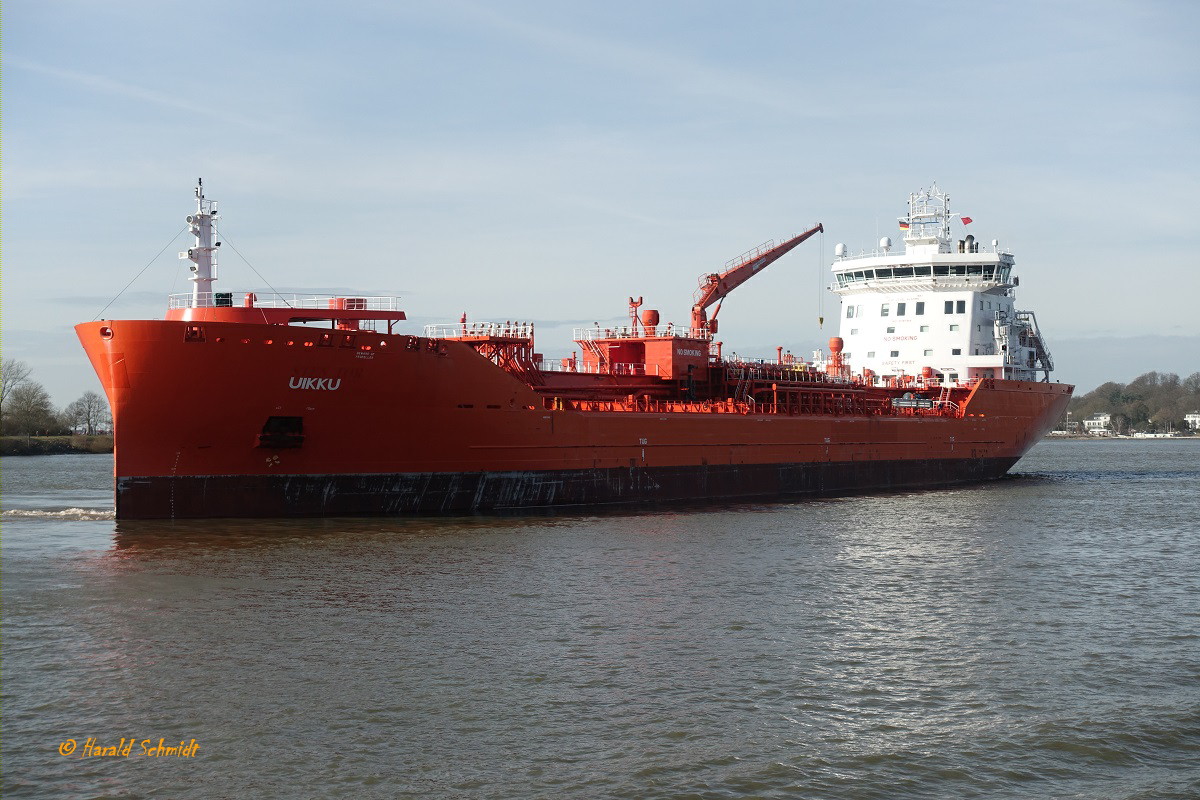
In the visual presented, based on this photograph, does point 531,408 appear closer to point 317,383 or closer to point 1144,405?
point 317,383

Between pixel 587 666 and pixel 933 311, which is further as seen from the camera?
pixel 933 311

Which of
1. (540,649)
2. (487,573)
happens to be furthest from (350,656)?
(487,573)

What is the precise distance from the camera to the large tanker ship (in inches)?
770

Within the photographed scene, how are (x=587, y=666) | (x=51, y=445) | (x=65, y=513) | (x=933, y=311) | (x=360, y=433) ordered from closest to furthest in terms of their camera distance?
(x=587, y=666)
(x=360, y=433)
(x=65, y=513)
(x=933, y=311)
(x=51, y=445)

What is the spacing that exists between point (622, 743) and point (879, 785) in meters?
2.03

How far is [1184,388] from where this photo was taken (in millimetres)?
153000

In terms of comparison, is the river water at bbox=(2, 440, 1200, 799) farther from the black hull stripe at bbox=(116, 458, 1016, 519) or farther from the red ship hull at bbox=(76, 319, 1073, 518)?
the red ship hull at bbox=(76, 319, 1073, 518)

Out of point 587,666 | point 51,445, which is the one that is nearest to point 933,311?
point 587,666

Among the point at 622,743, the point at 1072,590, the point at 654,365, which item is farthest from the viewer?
the point at 654,365

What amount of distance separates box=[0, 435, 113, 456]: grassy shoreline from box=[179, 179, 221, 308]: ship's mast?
4487 centimetres

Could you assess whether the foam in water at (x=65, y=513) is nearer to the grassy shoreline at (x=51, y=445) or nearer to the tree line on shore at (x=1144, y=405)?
the grassy shoreline at (x=51, y=445)

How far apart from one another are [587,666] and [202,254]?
15.2m

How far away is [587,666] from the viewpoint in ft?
35.4

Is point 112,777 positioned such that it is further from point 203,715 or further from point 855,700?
point 855,700
